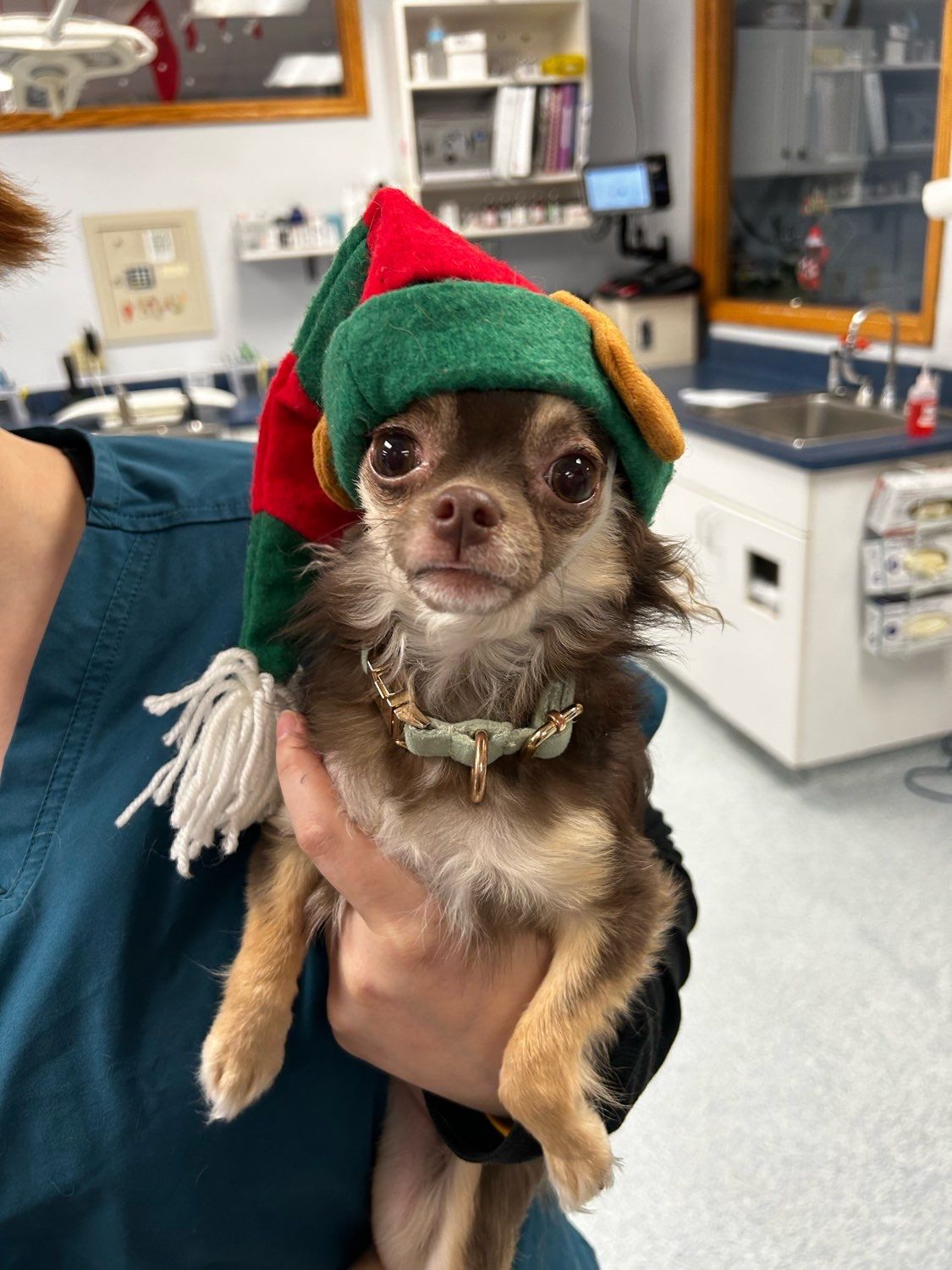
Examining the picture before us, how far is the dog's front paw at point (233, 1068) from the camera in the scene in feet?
2.37

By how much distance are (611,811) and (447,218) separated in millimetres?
3722

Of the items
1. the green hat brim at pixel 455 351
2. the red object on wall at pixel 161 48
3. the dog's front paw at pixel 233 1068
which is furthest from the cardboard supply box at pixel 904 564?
the red object on wall at pixel 161 48

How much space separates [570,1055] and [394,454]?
51cm

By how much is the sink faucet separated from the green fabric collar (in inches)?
91.8

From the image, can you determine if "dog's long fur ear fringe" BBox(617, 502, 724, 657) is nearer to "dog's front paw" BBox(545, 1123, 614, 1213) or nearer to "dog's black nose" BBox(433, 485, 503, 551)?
"dog's black nose" BBox(433, 485, 503, 551)

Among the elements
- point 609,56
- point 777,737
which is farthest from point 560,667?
point 609,56

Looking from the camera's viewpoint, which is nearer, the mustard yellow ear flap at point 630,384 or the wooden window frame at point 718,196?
the mustard yellow ear flap at point 630,384

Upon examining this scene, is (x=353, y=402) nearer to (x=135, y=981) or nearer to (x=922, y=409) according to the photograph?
(x=135, y=981)

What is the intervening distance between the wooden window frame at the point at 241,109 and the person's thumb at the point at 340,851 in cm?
388

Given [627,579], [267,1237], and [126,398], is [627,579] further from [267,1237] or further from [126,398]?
[126,398]

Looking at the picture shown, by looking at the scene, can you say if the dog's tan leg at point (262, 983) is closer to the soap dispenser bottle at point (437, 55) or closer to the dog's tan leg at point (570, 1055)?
the dog's tan leg at point (570, 1055)

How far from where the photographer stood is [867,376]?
3.03m

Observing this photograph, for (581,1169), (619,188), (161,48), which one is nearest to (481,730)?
(581,1169)

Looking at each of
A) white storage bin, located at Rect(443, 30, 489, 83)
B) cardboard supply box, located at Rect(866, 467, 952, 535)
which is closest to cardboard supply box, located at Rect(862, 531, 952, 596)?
cardboard supply box, located at Rect(866, 467, 952, 535)
